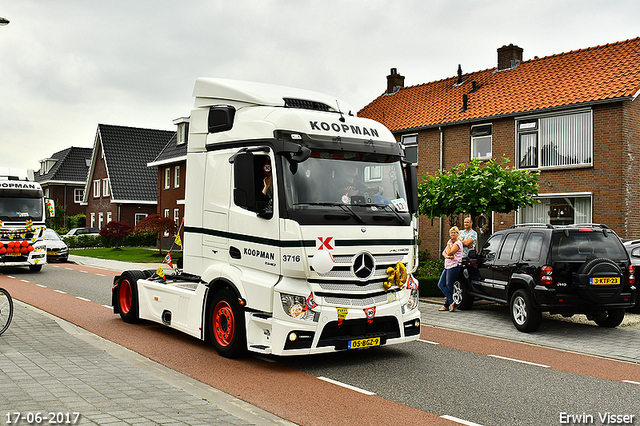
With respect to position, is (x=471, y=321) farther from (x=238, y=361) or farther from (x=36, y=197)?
(x=36, y=197)

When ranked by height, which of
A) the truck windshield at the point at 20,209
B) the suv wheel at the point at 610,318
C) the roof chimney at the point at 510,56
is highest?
the roof chimney at the point at 510,56

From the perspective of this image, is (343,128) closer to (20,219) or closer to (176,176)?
(20,219)

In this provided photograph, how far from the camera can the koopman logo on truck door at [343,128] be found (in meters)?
7.74

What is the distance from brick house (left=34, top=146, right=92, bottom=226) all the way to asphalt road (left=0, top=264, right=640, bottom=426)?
58.2 m

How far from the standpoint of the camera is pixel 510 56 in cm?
2616

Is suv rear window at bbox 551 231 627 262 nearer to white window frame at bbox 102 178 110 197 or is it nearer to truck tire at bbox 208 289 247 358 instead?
truck tire at bbox 208 289 247 358

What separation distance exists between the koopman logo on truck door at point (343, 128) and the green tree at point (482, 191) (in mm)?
7593

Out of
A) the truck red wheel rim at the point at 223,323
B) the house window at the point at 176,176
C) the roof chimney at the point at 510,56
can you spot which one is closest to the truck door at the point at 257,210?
the truck red wheel rim at the point at 223,323

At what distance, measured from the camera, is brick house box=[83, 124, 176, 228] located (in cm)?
4938

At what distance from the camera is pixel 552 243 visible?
10.3 meters

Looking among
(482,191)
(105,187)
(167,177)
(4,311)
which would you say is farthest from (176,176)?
(4,311)

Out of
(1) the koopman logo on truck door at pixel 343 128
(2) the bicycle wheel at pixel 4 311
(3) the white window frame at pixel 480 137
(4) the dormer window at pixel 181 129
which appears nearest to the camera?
(1) the koopman logo on truck door at pixel 343 128

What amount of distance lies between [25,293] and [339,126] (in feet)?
37.4

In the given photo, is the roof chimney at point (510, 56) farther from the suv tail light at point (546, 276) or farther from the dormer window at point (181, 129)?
the dormer window at point (181, 129)
